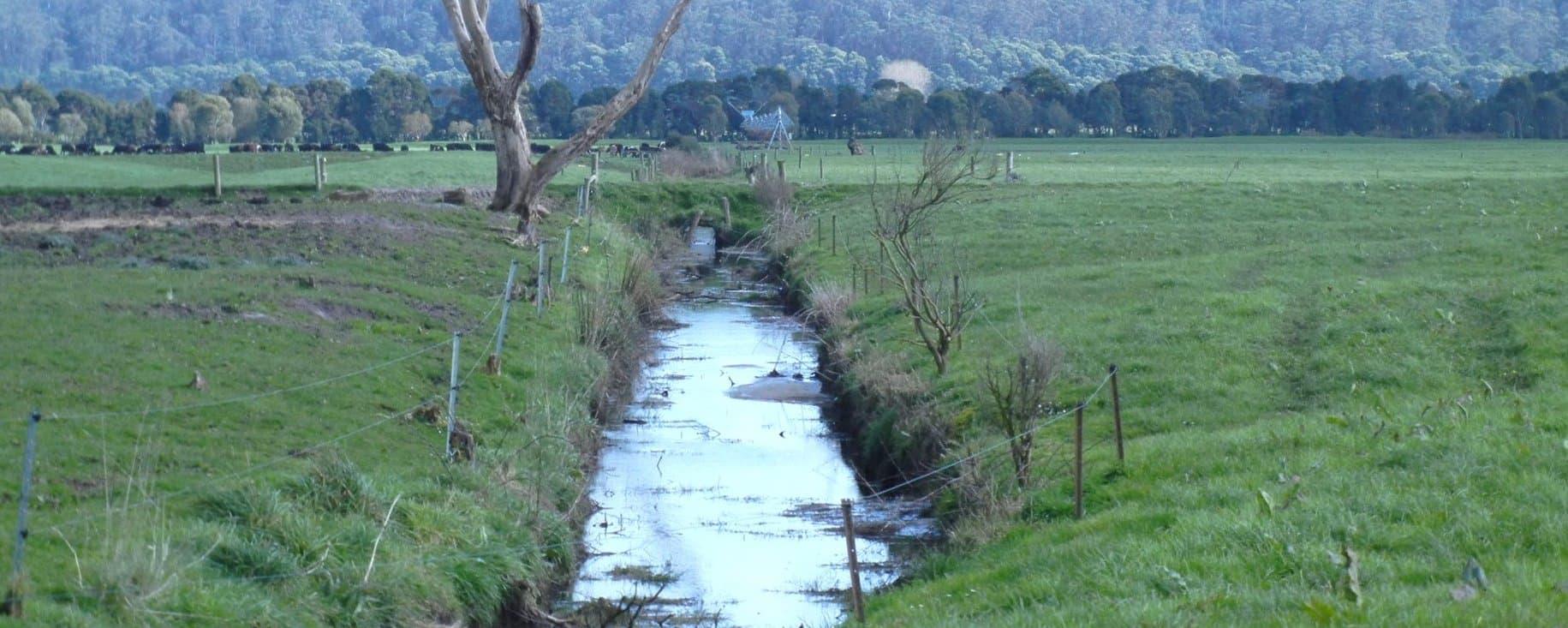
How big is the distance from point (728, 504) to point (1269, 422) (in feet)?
18.1

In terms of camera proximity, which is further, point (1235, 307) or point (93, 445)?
point (1235, 307)

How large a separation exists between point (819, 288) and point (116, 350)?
A: 15.2 m

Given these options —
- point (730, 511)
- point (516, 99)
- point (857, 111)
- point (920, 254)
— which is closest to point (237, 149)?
point (516, 99)

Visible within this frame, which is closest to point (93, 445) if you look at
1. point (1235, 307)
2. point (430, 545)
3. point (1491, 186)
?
point (430, 545)

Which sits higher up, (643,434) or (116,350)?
(116,350)

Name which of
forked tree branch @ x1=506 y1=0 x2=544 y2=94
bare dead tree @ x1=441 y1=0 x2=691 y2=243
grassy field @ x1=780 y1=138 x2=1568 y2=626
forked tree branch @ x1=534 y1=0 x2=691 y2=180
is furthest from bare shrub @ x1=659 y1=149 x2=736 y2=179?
grassy field @ x1=780 y1=138 x2=1568 y2=626

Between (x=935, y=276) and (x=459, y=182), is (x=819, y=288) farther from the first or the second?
(x=459, y=182)

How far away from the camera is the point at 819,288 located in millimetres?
29578

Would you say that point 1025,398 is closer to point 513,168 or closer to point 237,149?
Result: point 513,168

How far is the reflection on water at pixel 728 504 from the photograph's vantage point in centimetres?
1405

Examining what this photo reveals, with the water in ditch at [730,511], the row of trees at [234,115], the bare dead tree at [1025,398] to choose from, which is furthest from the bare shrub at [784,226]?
the row of trees at [234,115]

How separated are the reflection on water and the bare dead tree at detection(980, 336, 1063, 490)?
5.03ft

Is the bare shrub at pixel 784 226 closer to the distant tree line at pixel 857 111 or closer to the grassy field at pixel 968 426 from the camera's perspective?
the grassy field at pixel 968 426

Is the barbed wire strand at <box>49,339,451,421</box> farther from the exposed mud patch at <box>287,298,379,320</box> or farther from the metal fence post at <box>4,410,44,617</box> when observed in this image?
the metal fence post at <box>4,410,44,617</box>
